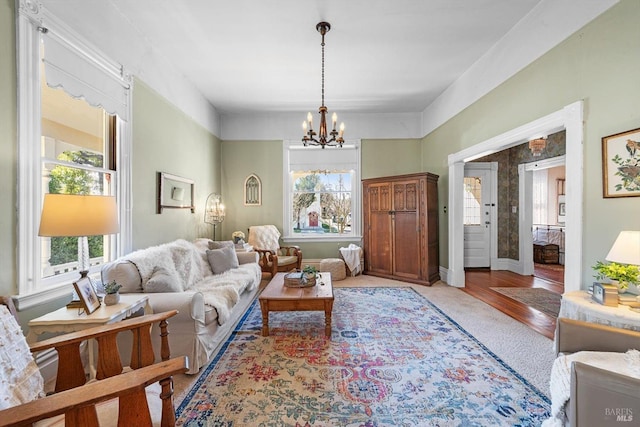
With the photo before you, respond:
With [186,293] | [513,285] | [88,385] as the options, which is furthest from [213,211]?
[513,285]

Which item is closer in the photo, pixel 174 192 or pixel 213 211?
pixel 174 192

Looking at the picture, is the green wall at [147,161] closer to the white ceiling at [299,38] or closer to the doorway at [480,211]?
the white ceiling at [299,38]

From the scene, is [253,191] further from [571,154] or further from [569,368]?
[569,368]

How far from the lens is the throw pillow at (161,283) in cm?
244

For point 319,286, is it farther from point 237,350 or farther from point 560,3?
point 560,3

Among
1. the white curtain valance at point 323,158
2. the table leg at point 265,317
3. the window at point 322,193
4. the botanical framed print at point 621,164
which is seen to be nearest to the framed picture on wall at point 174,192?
the table leg at point 265,317

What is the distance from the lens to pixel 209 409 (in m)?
1.84

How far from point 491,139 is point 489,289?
2.36 m

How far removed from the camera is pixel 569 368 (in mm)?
1439

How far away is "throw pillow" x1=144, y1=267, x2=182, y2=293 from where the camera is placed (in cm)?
244

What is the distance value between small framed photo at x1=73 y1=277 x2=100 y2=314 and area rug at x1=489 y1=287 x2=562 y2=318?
453 centimetres

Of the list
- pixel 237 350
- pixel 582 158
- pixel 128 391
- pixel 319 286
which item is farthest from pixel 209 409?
pixel 582 158

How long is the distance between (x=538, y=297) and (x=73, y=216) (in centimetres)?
525

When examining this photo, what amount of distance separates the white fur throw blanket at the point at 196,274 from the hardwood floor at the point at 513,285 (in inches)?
126
